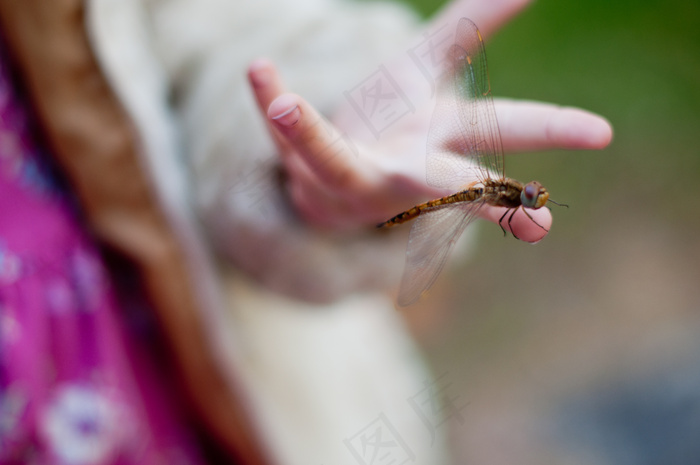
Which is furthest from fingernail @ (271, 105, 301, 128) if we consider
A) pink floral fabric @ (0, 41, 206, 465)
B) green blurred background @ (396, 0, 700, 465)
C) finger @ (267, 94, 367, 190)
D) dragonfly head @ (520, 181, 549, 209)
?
green blurred background @ (396, 0, 700, 465)

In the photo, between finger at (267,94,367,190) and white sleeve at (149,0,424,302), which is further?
white sleeve at (149,0,424,302)

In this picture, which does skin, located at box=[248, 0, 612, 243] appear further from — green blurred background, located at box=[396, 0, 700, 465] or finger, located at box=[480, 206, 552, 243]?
green blurred background, located at box=[396, 0, 700, 465]

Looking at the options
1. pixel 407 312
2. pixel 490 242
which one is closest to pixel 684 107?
pixel 490 242

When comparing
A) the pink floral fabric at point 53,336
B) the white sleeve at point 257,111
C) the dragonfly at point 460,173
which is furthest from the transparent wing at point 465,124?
the pink floral fabric at point 53,336

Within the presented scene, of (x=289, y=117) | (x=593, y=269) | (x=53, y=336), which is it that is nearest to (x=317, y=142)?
(x=289, y=117)

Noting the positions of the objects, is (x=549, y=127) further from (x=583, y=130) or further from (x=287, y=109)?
(x=287, y=109)

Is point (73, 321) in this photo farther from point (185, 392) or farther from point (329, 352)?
point (329, 352)
